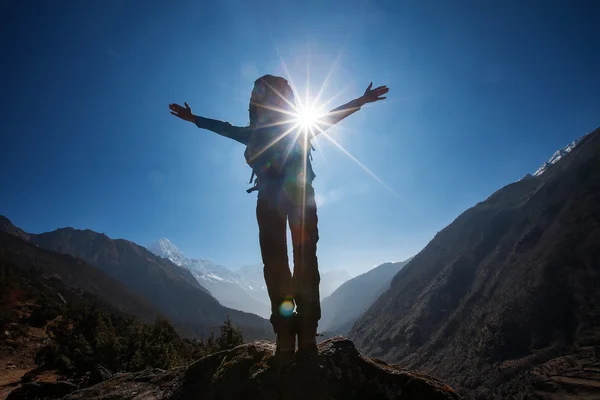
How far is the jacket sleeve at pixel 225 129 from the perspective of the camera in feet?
16.6

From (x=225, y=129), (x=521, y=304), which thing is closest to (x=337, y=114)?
(x=225, y=129)

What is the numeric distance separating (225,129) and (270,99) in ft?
3.33

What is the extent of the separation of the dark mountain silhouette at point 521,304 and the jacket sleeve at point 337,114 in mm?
111605

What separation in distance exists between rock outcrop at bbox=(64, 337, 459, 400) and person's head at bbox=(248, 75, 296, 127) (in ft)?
11.1

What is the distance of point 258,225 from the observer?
4559 millimetres

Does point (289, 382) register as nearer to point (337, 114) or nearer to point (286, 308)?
point (286, 308)

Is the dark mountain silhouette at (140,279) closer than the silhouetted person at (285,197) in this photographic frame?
No

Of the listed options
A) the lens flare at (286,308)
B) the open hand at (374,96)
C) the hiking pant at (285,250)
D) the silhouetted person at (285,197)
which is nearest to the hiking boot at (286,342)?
the silhouetted person at (285,197)

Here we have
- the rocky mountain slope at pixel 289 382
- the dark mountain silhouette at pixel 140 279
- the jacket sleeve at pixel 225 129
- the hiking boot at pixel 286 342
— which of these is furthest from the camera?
the dark mountain silhouette at pixel 140 279

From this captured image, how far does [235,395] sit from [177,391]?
0.98 meters

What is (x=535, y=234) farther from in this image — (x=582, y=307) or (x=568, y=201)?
(x=582, y=307)

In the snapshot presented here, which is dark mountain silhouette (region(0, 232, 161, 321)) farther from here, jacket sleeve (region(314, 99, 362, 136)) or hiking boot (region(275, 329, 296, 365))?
jacket sleeve (region(314, 99, 362, 136))

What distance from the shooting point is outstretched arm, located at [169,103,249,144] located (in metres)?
5.11

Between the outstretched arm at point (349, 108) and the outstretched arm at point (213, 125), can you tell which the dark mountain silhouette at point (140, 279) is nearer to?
the outstretched arm at point (213, 125)
